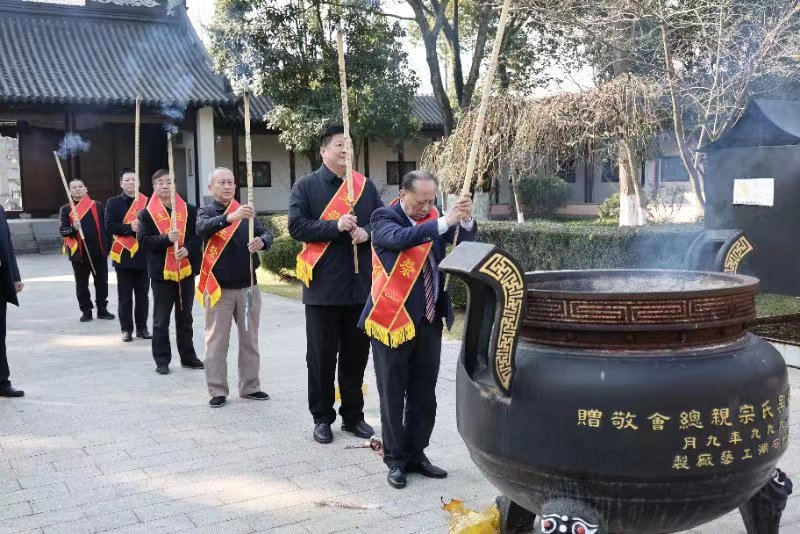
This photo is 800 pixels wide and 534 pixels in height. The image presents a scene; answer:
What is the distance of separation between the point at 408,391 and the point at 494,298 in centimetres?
157

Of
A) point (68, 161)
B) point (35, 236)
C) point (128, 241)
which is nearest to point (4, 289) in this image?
point (128, 241)

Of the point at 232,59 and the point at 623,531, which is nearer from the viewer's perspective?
the point at 623,531

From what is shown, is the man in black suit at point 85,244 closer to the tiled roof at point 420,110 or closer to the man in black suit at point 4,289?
the man in black suit at point 4,289

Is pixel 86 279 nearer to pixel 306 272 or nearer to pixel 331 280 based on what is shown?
pixel 306 272

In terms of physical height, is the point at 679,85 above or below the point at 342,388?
above

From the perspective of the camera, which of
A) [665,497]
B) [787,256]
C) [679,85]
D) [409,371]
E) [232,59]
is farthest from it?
[232,59]

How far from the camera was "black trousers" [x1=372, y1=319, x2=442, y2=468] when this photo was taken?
390cm

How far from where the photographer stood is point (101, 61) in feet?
68.3

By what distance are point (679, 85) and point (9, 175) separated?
1775 cm

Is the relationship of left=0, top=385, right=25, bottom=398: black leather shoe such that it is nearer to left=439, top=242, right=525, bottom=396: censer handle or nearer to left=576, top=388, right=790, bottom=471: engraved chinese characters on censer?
left=439, top=242, right=525, bottom=396: censer handle

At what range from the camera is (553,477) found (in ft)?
8.20

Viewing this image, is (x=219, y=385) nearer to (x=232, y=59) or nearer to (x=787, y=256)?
(x=787, y=256)

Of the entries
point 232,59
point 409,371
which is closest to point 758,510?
point 409,371

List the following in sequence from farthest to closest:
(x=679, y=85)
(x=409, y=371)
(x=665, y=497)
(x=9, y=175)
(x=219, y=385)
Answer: (x=9, y=175) → (x=679, y=85) → (x=219, y=385) → (x=409, y=371) → (x=665, y=497)
